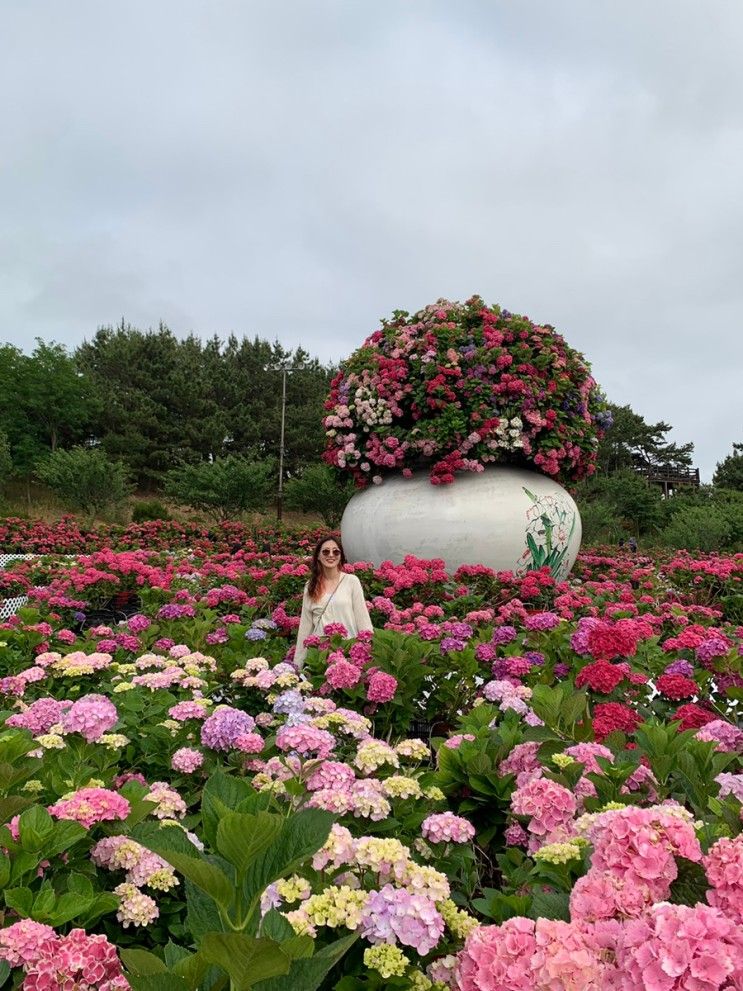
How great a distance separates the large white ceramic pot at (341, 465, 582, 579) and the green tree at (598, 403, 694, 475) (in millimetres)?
46261

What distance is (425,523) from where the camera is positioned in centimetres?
627

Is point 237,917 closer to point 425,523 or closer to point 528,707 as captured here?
point 528,707

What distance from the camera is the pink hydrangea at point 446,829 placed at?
1.41m

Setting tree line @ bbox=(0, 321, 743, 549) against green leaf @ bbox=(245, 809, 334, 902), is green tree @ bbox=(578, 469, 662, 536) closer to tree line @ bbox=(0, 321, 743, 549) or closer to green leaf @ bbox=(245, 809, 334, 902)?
tree line @ bbox=(0, 321, 743, 549)

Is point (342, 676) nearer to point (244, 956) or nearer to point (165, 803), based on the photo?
point (165, 803)

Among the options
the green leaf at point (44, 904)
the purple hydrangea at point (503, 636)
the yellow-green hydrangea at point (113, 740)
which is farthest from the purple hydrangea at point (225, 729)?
the purple hydrangea at point (503, 636)

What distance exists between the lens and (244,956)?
29.1 inches

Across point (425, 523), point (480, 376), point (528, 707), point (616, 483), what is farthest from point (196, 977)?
point (616, 483)

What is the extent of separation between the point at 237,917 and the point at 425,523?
5.47 meters

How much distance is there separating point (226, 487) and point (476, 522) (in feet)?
47.6

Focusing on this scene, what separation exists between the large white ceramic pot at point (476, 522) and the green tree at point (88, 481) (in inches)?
640

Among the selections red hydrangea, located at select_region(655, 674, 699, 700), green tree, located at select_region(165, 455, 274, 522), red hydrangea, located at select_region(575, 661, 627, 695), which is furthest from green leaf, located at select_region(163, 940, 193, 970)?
green tree, located at select_region(165, 455, 274, 522)

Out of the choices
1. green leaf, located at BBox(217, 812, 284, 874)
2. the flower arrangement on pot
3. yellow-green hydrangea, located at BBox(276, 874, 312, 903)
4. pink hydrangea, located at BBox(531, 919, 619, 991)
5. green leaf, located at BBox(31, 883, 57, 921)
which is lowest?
green leaf, located at BBox(31, 883, 57, 921)

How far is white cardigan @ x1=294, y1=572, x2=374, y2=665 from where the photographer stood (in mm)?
4023
